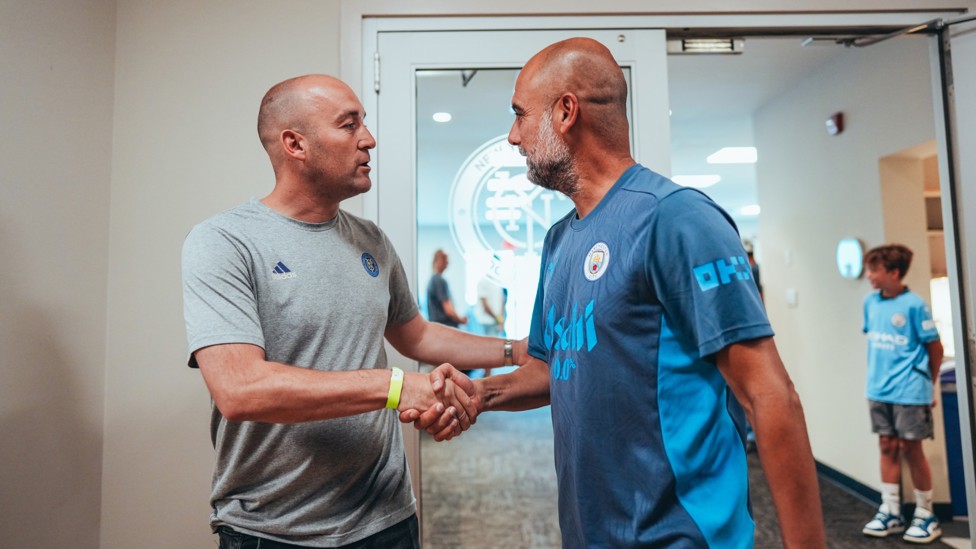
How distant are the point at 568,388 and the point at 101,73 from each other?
1.84 metres

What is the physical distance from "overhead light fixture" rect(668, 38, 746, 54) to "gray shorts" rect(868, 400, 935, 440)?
2.55 meters

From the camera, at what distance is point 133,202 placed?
1.98 meters

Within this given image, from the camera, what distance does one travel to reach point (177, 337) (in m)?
1.97

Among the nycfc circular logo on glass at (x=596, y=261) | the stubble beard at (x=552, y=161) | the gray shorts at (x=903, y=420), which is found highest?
the stubble beard at (x=552, y=161)

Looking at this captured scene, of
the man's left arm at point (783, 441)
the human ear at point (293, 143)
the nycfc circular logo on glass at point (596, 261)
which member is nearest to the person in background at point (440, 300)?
the human ear at point (293, 143)

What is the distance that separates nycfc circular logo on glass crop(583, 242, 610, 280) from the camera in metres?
1.08

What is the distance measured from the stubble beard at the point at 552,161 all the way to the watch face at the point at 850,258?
11.9 feet

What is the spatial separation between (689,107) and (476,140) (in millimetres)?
3878

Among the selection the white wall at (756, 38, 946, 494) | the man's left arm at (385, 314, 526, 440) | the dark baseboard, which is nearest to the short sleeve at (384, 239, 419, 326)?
the man's left arm at (385, 314, 526, 440)

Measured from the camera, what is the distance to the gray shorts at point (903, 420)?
3420 mm

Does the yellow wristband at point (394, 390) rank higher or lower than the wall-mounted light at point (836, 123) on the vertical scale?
lower

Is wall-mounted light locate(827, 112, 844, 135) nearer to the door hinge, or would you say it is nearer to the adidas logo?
the door hinge

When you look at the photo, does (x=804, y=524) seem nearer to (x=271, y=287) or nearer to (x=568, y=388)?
(x=568, y=388)

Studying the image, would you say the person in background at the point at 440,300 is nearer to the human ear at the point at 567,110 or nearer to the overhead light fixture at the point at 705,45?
the human ear at the point at 567,110
